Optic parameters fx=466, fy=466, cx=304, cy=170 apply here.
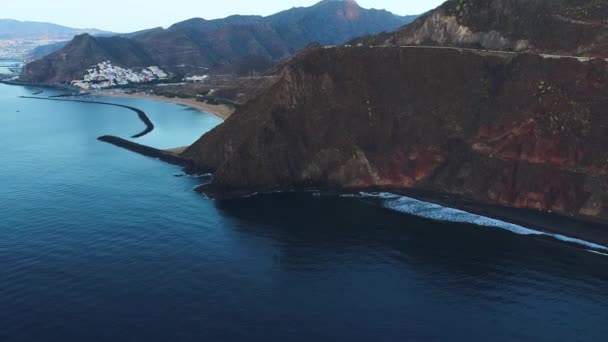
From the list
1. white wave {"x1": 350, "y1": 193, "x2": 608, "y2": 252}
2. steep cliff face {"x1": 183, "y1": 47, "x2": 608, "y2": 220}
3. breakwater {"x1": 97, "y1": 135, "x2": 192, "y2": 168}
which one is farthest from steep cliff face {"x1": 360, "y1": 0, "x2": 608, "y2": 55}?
breakwater {"x1": 97, "y1": 135, "x2": 192, "y2": 168}

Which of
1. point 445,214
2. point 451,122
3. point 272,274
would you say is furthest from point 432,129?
point 272,274

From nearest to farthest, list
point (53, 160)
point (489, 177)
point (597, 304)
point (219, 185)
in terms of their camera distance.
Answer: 1. point (597, 304)
2. point (489, 177)
3. point (219, 185)
4. point (53, 160)

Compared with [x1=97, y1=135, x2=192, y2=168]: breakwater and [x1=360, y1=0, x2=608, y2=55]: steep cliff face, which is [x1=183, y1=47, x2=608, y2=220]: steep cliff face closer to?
[x1=360, y1=0, x2=608, y2=55]: steep cliff face

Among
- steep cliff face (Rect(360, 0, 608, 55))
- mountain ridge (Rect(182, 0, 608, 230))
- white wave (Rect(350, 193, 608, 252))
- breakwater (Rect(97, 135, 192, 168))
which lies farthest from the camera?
breakwater (Rect(97, 135, 192, 168))

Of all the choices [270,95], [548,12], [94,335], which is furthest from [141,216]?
[548,12]

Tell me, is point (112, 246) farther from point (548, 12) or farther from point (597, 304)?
point (548, 12)

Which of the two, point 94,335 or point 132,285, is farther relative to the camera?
point 132,285
